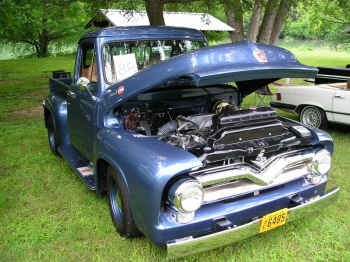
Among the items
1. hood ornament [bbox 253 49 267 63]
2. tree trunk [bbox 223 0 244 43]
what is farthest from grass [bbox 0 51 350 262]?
tree trunk [bbox 223 0 244 43]

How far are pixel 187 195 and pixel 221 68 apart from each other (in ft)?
3.50

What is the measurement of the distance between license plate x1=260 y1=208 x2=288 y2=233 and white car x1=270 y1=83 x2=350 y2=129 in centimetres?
376

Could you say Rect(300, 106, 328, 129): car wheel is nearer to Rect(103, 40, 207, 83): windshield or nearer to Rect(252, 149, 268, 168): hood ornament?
Rect(103, 40, 207, 83): windshield

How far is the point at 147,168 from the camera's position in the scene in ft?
7.91

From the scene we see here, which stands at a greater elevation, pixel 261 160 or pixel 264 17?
pixel 264 17

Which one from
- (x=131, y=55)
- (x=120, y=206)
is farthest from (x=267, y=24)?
(x=120, y=206)

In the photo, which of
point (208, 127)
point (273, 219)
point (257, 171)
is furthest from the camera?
point (208, 127)

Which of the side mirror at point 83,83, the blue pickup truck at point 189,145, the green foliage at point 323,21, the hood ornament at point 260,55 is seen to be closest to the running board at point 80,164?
the blue pickup truck at point 189,145

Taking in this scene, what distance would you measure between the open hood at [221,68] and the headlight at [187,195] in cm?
79

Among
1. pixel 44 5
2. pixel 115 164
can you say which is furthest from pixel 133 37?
pixel 44 5

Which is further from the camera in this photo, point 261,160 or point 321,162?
point 321,162

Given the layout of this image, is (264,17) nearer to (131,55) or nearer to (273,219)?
(131,55)

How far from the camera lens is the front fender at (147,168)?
7.69ft

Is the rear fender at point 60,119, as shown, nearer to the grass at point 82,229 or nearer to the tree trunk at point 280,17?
the grass at point 82,229
